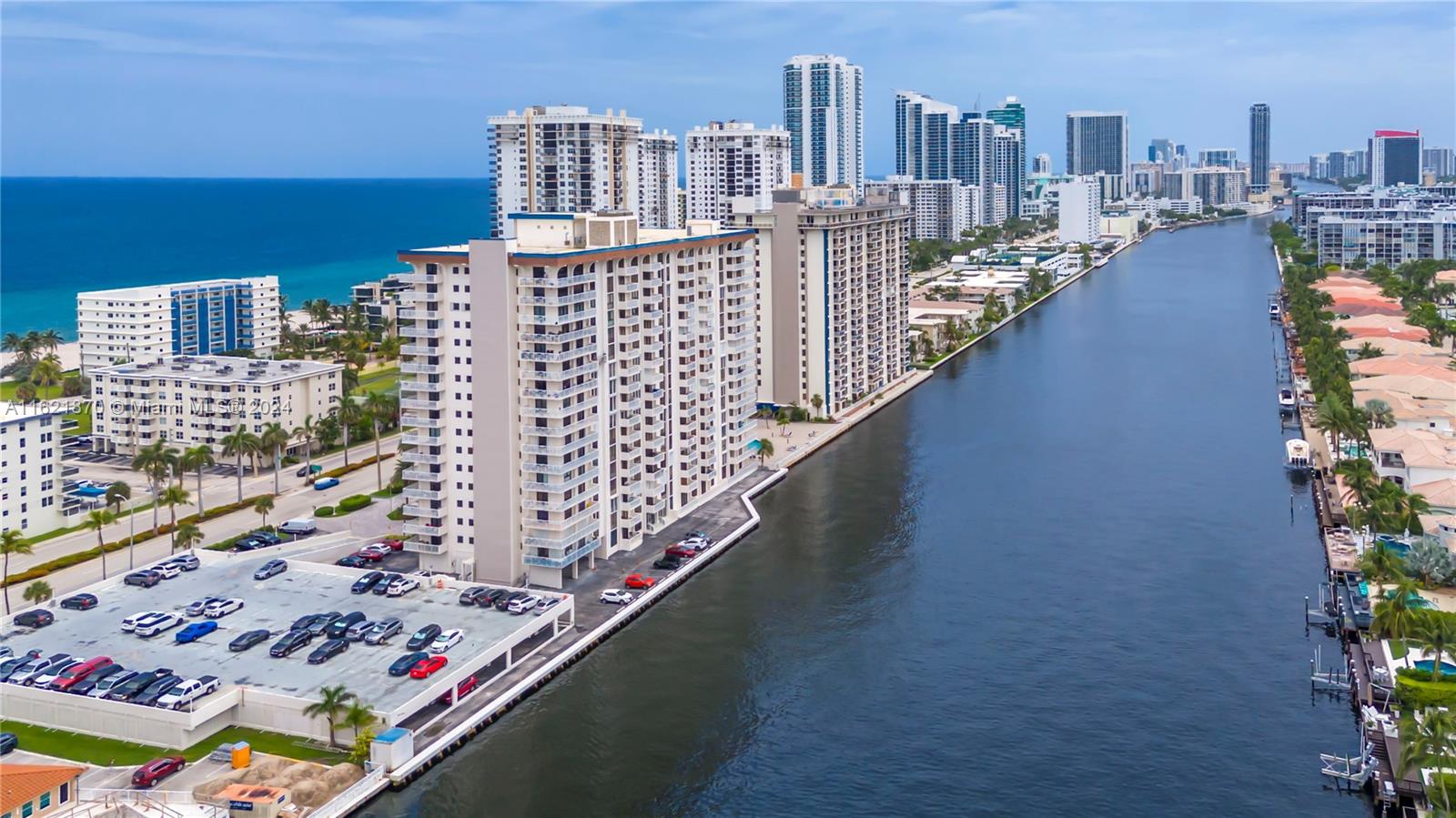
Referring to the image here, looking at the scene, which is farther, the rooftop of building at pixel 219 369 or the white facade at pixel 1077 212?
the white facade at pixel 1077 212

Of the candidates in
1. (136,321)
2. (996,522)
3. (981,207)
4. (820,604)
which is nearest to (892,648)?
(820,604)

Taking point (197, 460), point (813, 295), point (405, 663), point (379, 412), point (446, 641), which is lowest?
point (405, 663)

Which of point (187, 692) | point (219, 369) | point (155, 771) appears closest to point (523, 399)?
point (187, 692)

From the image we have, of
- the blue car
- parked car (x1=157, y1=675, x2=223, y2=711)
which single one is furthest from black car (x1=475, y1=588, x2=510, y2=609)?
parked car (x1=157, y1=675, x2=223, y2=711)

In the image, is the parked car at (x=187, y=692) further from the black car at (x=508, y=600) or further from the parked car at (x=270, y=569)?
the parked car at (x=270, y=569)

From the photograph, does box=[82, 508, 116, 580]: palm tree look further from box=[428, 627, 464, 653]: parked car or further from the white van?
box=[428, 627, 464, 653]: parked car

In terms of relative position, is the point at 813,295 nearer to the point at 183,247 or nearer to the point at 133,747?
the point at 133,747

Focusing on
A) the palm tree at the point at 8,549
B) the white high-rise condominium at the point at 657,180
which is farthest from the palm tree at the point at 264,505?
the white high-rise condominium at the point at 657,180
